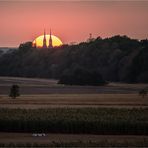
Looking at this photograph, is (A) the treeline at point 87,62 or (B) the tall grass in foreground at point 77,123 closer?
(B) the tall grass in foreground at point 77,123

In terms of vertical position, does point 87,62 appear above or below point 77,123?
above

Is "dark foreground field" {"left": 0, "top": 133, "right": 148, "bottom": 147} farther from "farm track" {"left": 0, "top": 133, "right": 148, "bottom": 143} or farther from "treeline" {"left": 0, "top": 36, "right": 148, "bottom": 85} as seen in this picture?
"treeline" {"left": 0, "top": 36, "right": 148, "bottom": 85}

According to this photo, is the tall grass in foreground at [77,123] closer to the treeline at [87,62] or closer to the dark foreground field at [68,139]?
the dark foreground field at [68,139]

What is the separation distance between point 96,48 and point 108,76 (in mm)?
14587

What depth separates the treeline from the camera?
9262 centimetres

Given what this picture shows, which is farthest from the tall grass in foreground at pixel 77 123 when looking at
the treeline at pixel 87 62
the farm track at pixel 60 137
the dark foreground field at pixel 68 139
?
the treeline at pixel 87 62

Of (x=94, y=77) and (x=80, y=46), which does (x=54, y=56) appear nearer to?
(x=80, y=46)

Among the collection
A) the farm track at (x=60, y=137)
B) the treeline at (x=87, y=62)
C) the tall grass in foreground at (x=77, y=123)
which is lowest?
the farm track at (x=60, y=137)

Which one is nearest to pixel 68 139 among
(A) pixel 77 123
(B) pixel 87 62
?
(A) pixel 77 123

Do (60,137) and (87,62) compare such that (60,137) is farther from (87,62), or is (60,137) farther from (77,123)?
(87,62)

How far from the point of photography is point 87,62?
110188 millimetres

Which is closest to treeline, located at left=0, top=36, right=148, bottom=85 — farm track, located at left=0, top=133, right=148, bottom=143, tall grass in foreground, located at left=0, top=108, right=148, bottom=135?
tall grass in foreground, located at left=0, top=108, right=148, bottom=135

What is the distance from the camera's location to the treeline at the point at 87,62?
9262cm

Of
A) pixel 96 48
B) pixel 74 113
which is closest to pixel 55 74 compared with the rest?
pixel 96 48
